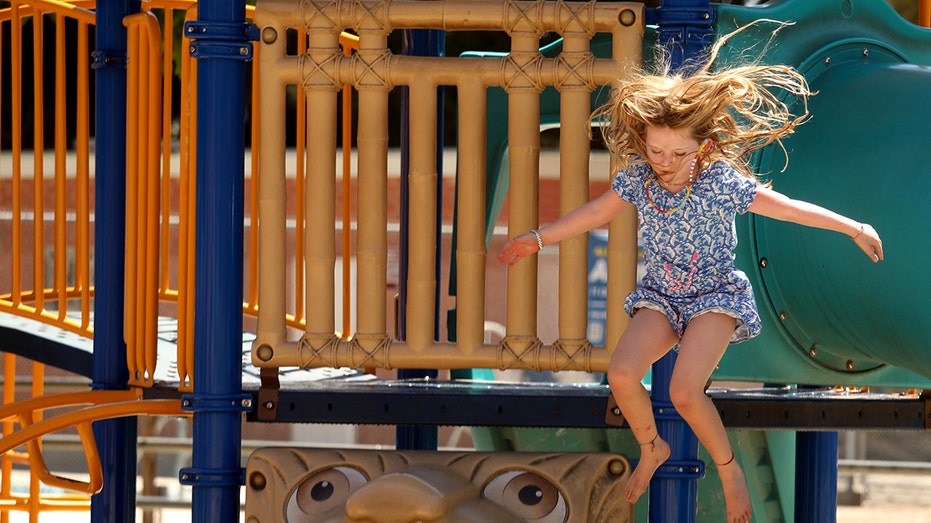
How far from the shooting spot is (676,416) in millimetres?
3311

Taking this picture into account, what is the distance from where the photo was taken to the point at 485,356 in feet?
11.1

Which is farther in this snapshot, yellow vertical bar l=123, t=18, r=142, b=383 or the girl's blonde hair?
yellow vertical bar l=123, t=18, r=142, b=383

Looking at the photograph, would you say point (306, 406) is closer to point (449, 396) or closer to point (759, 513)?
point (449, 396)

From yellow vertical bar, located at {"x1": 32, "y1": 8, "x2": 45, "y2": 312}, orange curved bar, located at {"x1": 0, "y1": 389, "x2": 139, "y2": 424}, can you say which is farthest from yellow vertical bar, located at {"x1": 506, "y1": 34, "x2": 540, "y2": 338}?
yellow vertical bar, located at {"x1": 32, "y1": 8, "x2": 45, "y2": 312}

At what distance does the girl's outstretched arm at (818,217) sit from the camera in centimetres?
297

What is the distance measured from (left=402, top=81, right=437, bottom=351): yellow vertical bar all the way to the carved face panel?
32 centimetres

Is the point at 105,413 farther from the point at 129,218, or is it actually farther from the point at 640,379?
the point at 640,379

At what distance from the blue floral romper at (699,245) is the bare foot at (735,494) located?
30 centimetres

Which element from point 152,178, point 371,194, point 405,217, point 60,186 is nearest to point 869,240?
point 371,194

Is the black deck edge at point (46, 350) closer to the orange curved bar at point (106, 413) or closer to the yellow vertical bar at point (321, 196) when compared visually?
the orange curved bar at point (106, 413)

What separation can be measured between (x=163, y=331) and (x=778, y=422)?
10.1ft

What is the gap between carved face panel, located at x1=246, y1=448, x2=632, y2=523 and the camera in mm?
3244

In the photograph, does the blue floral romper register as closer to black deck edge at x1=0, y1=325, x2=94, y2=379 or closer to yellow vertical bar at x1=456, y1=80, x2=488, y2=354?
yellow vertical bar at x1=456, y1=80, x2=488, y2=354

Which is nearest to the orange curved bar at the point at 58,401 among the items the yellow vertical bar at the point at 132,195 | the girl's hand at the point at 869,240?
the yellow vertical bar at the point at 132,195
